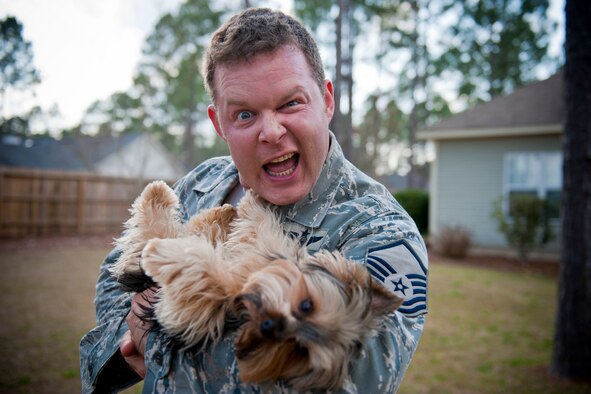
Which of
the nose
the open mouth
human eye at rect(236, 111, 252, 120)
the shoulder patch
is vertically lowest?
the shoulder patch

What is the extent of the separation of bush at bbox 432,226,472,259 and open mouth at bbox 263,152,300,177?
15198 millimetres

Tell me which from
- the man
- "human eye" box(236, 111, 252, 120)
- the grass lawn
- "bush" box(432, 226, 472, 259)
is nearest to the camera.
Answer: the man

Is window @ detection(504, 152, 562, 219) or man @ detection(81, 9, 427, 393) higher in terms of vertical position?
window @ detection(504, 152, 562, 219)

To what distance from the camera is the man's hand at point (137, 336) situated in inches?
82.0

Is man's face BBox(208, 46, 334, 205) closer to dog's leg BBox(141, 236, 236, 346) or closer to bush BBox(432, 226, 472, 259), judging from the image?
dog's leg BBox(141, 236, 236, 346)

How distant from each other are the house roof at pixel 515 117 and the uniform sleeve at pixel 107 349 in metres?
17.9

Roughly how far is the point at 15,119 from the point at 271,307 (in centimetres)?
2606

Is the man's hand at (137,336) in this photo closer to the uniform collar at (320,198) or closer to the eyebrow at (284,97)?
the uniform collar at (320,198)

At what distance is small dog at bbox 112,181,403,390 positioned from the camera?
5.47 ft

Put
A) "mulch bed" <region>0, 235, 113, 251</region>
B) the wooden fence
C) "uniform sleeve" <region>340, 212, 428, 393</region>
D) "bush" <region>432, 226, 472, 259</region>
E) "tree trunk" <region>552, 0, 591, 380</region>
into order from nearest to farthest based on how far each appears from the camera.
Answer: "uniform sleeve" <region>340, 212, 428, 393</region> < "tree trunk" <region>552, 0, 591, 380</region> < "bush" <region>432, 226, 472, 259</region> < "mulch bed" <region>0, 235, 113, 251</region> < the wooden fence

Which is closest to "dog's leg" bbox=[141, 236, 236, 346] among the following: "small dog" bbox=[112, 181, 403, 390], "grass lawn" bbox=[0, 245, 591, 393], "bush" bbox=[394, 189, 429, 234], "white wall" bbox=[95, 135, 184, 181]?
"small dog" bbox=[112, 181, 403, 390]

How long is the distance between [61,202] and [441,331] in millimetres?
17858

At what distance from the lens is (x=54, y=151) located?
34469 mm

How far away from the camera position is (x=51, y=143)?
115 feet
